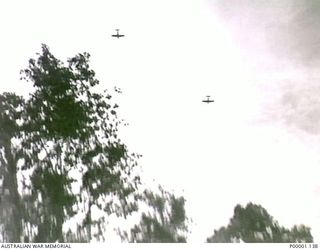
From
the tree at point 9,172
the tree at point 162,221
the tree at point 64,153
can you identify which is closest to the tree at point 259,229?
the tree at point 162,221

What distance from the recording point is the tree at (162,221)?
2.75 m

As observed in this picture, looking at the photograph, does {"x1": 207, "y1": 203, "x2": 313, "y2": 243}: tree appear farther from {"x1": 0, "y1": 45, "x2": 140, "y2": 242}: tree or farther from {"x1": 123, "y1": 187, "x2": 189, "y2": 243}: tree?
{"x1": 0, "y1": 45, "x2": 140, "y2": 242}: tree

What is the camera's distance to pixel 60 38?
9.86 feet

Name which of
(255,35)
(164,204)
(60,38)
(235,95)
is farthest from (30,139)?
(255,35)

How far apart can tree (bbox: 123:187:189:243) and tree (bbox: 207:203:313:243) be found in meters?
0.29

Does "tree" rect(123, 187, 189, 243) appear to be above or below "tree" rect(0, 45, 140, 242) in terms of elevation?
below

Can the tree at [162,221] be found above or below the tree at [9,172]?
below

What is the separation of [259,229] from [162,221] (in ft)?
1.92

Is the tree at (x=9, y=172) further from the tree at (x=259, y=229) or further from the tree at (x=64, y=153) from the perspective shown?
the tree at (x=259, y=229)

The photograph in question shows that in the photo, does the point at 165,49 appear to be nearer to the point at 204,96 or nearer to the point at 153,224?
the point at 204,96

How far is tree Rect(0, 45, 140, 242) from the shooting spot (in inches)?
108

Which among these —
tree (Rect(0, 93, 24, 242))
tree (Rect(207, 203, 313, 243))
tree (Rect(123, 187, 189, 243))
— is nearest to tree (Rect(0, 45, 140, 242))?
tree (Rect(0, 93, 24, 242))

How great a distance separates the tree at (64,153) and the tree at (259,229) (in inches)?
24.9

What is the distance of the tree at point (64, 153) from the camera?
2738mm
